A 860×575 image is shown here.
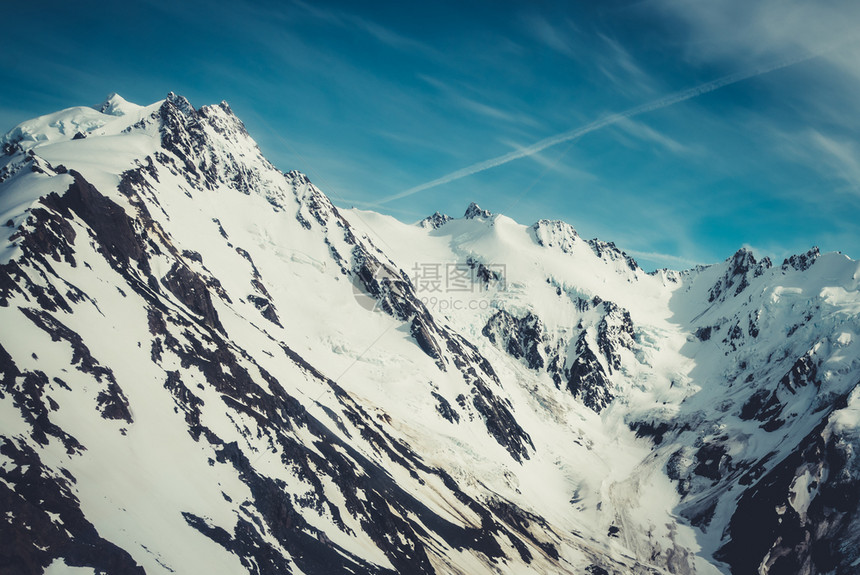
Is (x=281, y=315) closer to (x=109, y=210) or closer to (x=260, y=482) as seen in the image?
(x=109, y=210)

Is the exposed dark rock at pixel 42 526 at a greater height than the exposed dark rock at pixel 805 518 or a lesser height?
lesser

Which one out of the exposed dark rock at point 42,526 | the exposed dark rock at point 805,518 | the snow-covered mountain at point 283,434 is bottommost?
the exposed dark rock at point 42,526

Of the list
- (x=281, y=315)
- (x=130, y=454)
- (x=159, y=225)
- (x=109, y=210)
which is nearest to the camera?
(x=130, y=454)

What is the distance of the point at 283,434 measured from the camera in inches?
3428

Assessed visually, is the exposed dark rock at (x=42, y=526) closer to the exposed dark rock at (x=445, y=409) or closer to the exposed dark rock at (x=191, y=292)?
the exposed dark rock at (x=191, y=292)

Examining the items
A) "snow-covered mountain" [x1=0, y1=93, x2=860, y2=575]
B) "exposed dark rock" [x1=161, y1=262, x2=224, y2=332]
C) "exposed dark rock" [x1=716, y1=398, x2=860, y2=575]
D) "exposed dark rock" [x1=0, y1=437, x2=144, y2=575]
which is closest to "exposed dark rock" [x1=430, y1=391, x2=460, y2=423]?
"snow-covered mountain" [x1=0, y1=93, x2=860, y2=575]

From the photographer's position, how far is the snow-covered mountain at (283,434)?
55.7 meters

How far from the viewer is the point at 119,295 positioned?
83.1m

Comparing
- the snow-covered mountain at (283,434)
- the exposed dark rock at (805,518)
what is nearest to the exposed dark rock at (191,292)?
the snow-covered mountain at (283,434)

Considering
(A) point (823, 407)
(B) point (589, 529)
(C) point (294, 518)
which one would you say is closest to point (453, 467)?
(B) point (589, 529)

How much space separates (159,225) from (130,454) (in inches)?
3505

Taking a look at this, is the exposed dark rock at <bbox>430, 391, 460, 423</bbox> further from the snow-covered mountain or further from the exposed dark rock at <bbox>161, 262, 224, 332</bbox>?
the exposed dark rock at <bbox>161, 262, 224, 332</bbox>

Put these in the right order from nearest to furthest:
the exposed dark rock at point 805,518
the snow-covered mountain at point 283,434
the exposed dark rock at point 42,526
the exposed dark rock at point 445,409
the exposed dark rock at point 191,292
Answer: the exposed dark rock at point 42,526
the snow-covered mountain at point 283,434
the exposed dark rock at point 191,292
the exposed dark rock at point 805,518
the exposed dark rock at point 445,409

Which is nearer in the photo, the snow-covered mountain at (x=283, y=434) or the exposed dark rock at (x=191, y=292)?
the snow-covered mountain at (x=283, y=434)
